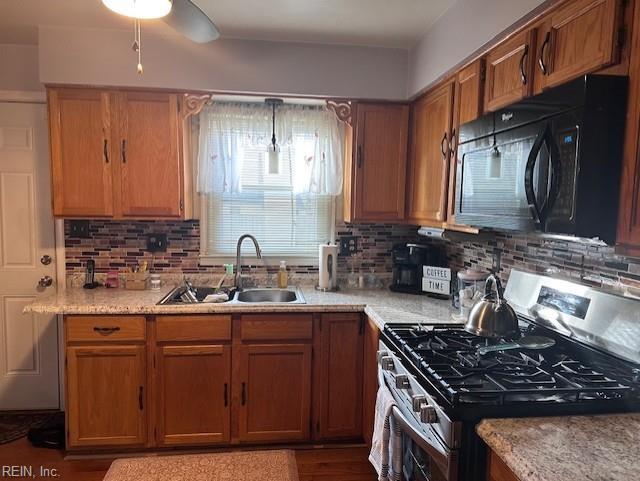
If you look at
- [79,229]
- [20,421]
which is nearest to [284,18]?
[79,229]

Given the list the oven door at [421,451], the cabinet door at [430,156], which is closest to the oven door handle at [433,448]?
the oven door at [421,451]

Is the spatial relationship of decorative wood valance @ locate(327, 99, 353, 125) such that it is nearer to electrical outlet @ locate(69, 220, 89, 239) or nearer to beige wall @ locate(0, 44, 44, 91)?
electrical outlet @ locate(69, 220, 89, 239)

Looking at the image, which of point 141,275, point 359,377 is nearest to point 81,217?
point 141,275

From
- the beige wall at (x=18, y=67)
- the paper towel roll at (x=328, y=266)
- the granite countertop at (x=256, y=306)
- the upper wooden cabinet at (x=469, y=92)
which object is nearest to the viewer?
the upper wooden cabinet at (x=469, y=92)

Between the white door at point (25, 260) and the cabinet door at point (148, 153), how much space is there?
0.67 metres

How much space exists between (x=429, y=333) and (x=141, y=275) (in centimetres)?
186

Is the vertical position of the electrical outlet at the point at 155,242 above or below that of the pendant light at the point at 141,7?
below

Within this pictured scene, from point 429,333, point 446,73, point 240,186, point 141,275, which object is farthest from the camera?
point 240,186

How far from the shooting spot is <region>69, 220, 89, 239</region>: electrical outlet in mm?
2865

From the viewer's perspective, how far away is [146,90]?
258cm

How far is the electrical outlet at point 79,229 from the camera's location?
287 cm

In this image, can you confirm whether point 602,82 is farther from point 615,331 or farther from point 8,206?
point 8,206

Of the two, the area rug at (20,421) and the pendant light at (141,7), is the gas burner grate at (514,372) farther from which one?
the area rug at (20,421)

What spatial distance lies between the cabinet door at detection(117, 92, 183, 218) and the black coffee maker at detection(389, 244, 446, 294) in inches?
57.1
